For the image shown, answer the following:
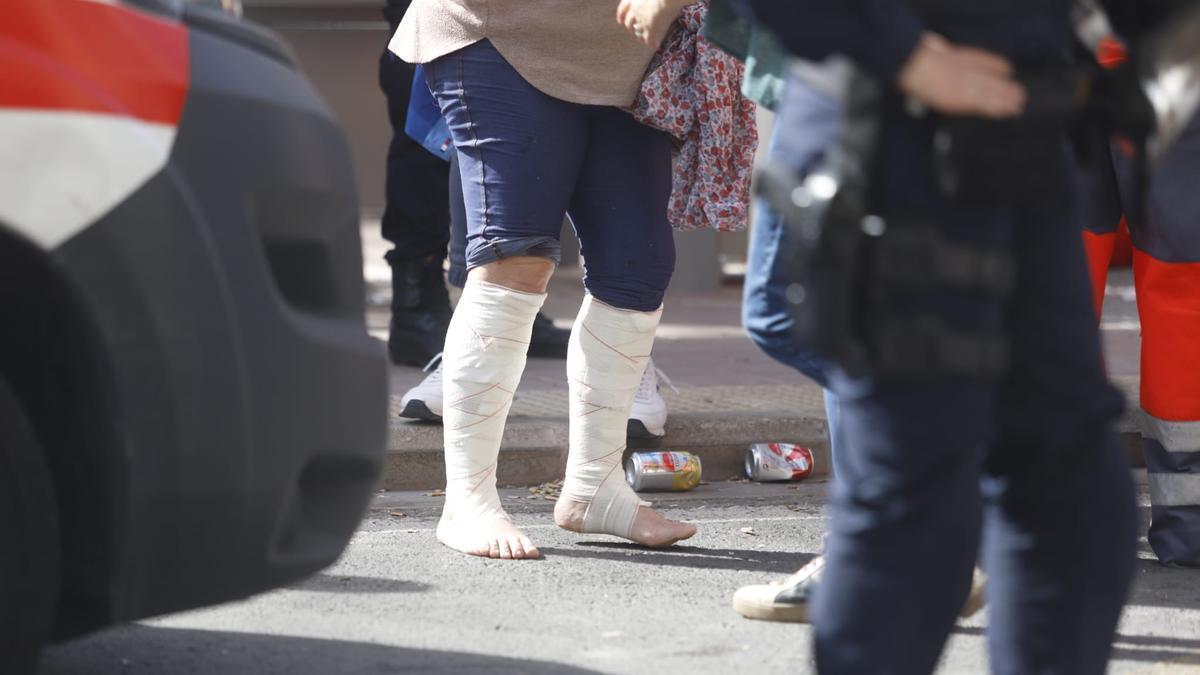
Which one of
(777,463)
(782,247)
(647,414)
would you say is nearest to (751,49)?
(782,247)

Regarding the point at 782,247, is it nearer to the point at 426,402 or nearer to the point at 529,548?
the point at 529,548

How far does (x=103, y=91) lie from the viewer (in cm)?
232

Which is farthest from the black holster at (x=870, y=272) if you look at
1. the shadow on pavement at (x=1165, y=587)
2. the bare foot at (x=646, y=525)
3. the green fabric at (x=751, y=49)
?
the bare foot at (x=646, y=525)

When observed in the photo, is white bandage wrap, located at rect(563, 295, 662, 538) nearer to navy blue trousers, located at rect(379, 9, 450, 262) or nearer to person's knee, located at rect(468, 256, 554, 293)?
person's knee, located at rect(468, 256, 554, 293)

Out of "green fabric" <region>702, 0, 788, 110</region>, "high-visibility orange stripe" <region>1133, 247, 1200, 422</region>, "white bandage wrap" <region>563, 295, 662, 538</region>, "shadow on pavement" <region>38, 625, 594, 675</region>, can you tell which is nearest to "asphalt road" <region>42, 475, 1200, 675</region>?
"shadow on pavement" <region>38, 625, 594, 675</region>

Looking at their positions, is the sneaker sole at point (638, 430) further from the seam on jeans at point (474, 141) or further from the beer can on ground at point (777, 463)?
the seam on jeans at point (474, 141)

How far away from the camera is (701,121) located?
4.03 m

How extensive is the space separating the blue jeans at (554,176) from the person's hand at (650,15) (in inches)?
22.3

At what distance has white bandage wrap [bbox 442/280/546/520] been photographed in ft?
13.1

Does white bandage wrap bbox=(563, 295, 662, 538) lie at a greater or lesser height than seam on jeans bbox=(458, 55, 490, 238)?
lesser

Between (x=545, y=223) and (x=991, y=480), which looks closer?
(x=991, y=480)

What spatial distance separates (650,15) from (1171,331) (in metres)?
1.58

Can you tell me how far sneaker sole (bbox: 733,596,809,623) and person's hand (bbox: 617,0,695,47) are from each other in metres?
1.10

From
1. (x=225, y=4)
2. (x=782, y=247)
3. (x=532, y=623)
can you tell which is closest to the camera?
(x=782, y=247)
